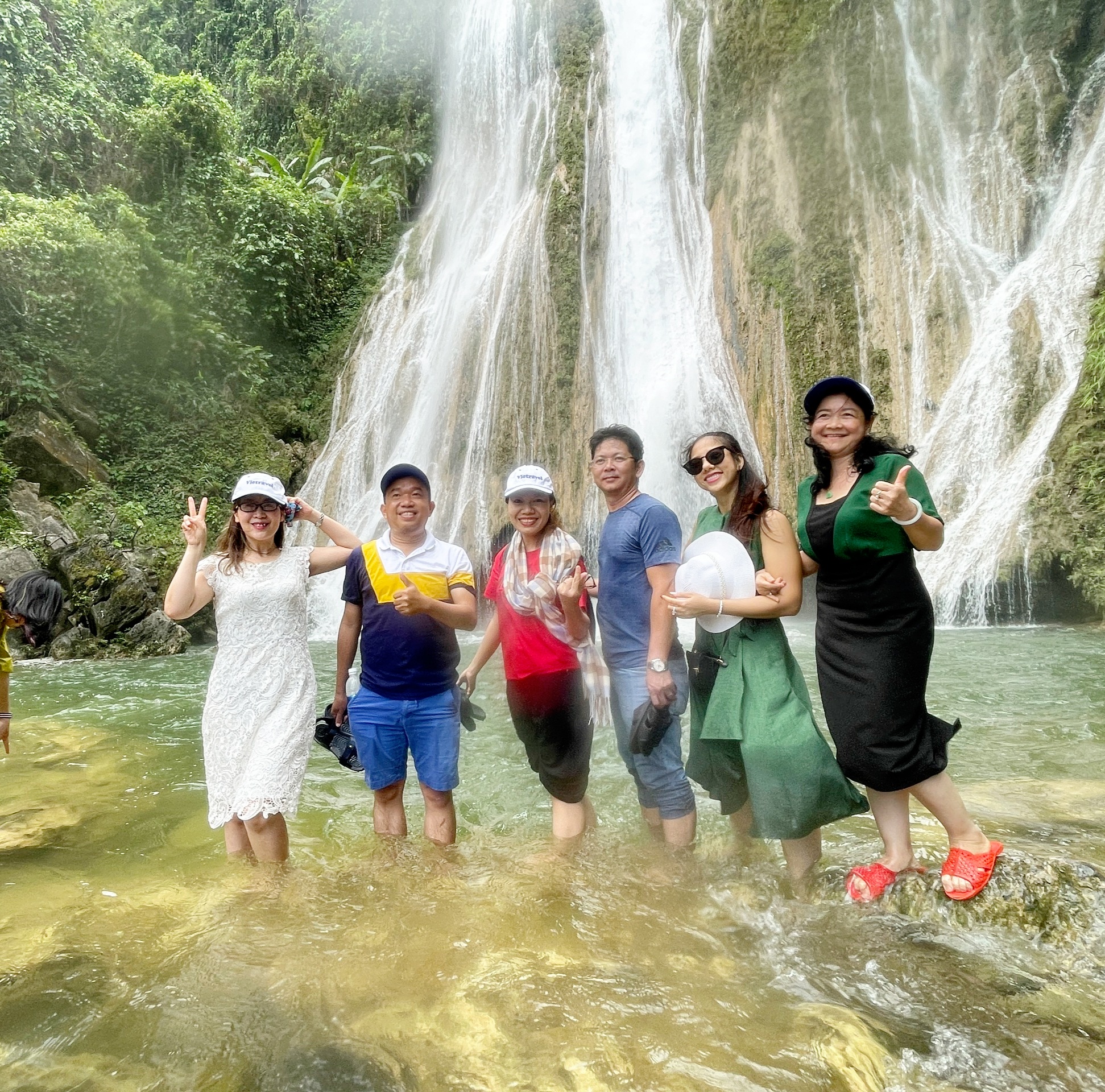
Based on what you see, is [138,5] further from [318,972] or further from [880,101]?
[318,972]

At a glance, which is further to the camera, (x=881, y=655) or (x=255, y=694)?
(x=255, y=694)

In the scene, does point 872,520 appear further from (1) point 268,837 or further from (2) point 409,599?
(1) point 268,837

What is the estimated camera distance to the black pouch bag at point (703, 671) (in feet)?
9.61

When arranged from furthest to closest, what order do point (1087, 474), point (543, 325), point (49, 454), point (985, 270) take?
point (543, 325), point (49, 454), point (985, 270), point (1087, 474)

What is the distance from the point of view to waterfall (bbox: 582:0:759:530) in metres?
13.2

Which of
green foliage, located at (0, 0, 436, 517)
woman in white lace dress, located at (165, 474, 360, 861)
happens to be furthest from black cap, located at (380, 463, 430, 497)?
green foliage, located at (0, 0, 436, 517)

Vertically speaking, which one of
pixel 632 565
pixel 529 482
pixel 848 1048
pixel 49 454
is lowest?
pixel 848 1048

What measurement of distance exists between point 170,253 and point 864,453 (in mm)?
18488

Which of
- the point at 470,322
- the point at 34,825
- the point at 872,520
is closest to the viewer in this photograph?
the point at 872,520

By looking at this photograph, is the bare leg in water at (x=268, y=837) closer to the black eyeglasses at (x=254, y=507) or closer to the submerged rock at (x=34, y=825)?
the black eyeglasses at (x=254, y=507)

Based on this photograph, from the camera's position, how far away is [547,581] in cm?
306

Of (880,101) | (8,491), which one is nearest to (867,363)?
(880,101)

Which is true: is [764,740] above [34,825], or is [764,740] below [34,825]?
above

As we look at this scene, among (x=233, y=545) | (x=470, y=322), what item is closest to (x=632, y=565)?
(x=233, y=545)
